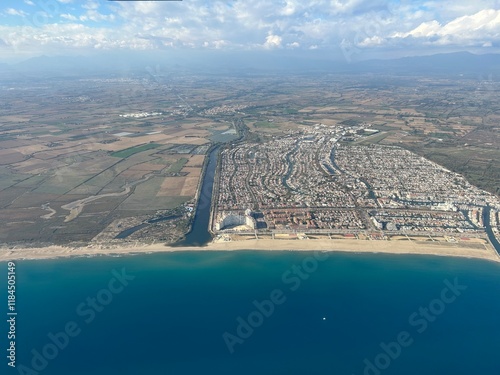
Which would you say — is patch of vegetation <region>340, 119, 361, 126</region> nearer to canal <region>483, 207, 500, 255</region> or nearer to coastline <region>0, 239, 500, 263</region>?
canal <region>483, 207, 500, 255</region>

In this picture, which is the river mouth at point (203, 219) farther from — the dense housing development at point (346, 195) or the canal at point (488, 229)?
the canal at point (488, 229)

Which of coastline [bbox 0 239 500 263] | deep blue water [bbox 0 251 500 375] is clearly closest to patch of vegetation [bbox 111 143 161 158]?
coastline [bbox 0 239 500 263]

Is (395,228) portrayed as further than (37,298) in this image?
Yes

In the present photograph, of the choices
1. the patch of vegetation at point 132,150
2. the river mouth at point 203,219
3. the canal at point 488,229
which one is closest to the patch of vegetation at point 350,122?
the patch of vegetation at point 132,150

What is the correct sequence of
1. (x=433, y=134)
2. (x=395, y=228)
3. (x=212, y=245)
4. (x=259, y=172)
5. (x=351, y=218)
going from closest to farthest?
1. (x=212, y=245)
2. (x=395, y=228)
3. (x=351, y=218)
4. (x=259, y=172)
5. (x=433, y=134)

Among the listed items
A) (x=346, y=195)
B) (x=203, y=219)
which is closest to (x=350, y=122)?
(x=346, y=195)

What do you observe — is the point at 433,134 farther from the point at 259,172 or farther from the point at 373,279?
the point at 373,279

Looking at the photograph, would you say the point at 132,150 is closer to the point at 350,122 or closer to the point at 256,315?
the point at 256,315

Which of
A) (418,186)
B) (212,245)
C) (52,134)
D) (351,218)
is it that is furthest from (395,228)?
(52,134)
